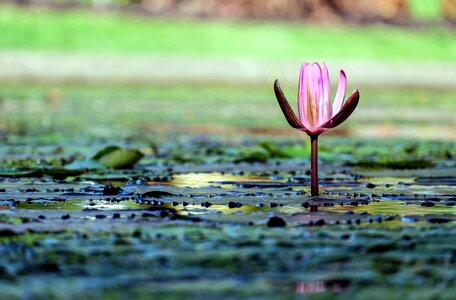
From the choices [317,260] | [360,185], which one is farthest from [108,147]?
[317,260]


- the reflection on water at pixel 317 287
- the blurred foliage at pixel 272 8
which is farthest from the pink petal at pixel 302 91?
the blurred foliage at pixel 272 8

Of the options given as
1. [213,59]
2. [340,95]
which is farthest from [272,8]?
[340,95]

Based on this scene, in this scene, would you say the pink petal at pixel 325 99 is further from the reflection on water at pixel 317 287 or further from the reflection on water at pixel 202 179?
the reflection on water at pixel 317 287

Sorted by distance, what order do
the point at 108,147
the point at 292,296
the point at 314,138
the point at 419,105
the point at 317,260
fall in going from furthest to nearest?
the point at 419,105 → the point at 108,147 → the point at 314,138 → the point at 317,260 → the point at 292,296

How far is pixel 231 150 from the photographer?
5.30 meters

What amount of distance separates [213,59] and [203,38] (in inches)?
45.5

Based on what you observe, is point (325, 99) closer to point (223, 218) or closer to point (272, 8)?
point (223, 218)

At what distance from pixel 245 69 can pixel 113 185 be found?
12455 millimetres

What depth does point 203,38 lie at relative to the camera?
1716 centimetres

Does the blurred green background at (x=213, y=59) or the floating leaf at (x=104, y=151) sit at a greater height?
the blurred green background at (x=213, y=59)

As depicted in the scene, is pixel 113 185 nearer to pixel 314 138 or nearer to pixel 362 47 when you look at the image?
pixel 314 138

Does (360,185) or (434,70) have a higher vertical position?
(434,70)

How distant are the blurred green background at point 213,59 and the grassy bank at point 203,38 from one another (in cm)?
2

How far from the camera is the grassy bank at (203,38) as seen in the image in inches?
638
